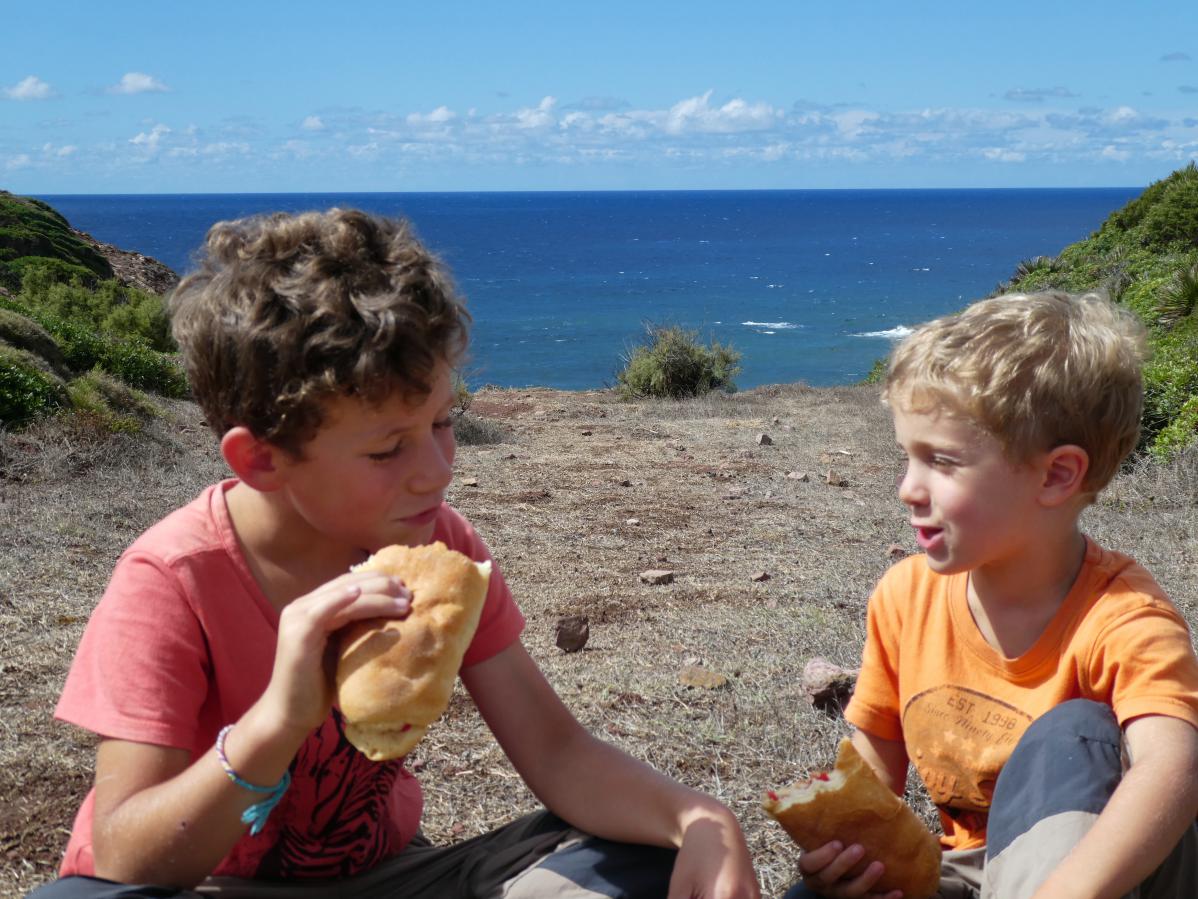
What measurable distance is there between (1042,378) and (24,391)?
28.0 feet

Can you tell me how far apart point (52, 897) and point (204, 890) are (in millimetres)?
292

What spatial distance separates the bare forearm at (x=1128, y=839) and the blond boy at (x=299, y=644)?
533 mm

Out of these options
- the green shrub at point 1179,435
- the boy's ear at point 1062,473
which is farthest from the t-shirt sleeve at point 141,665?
the green shrub at point 1179,435

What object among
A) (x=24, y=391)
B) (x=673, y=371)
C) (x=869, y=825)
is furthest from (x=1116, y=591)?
(x=673, y=371)

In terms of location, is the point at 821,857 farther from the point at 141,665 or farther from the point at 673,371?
the point at 673,371

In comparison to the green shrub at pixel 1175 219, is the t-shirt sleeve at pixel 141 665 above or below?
below

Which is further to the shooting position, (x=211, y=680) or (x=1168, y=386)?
(x=1168, y=386)

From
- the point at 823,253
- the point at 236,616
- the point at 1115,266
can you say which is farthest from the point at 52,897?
the point at 823,253

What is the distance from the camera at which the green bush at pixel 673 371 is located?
17.4 m

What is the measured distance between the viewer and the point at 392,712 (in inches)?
68.8

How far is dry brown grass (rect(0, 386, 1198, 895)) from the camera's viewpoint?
328 centimetres

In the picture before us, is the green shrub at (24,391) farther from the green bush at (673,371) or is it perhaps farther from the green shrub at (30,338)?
the green bush at (673,371)

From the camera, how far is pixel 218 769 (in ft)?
5.66

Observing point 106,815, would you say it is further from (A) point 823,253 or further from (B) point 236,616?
(A) point 823,253
